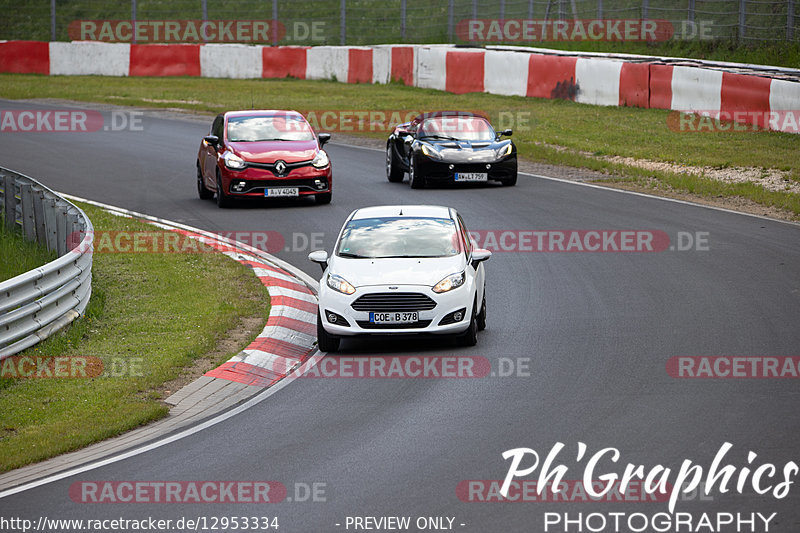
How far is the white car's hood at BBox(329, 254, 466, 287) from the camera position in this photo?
1230 centimetres

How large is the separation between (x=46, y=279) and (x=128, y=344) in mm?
1164

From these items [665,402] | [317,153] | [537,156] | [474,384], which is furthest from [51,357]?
[537,156]

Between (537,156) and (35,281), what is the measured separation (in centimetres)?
1640

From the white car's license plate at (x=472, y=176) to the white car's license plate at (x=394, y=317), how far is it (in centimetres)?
1110

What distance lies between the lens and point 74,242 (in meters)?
15.4

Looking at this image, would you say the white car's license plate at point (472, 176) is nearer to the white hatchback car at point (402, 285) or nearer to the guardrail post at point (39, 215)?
the guardrail post at point (39, 215)

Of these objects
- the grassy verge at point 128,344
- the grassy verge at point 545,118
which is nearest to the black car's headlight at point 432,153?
the grassy verge at point 545,118

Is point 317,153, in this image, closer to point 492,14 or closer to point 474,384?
point 474,384

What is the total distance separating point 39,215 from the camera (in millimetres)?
17344

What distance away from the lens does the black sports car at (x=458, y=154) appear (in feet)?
75.3
